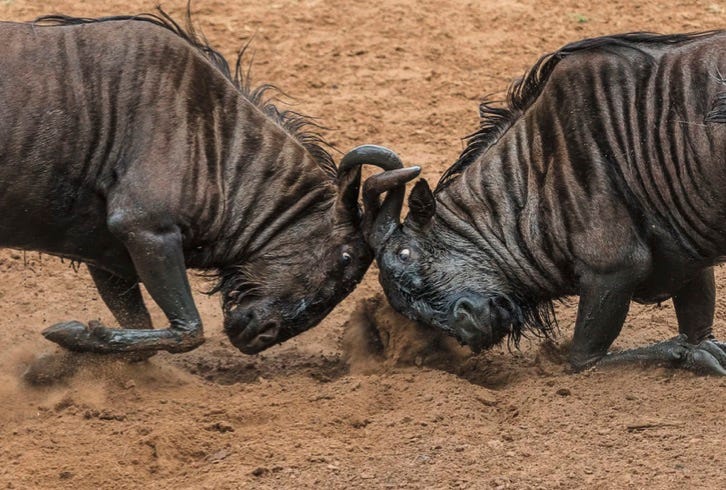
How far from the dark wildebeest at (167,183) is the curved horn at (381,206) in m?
0.10

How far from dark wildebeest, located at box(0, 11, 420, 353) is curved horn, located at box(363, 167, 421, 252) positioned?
10cm

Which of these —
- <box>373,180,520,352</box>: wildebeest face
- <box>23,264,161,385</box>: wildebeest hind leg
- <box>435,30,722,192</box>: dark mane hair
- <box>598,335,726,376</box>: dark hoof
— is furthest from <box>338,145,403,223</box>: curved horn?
<box>598,335,726,376</box>: dark hoof

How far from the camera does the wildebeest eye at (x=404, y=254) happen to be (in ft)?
25.8

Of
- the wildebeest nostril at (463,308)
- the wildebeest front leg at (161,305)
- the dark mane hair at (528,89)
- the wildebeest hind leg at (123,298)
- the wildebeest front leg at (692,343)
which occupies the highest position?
the dark mane hair at (528,89)

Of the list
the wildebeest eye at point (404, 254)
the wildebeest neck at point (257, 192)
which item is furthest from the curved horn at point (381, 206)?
the wildebeest neck at point (257, 192)

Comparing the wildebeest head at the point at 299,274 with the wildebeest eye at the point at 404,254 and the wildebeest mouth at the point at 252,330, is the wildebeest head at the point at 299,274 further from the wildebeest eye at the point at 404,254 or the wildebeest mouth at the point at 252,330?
the wildebeest eye at the point at 404,254

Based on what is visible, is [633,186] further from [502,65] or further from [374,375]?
[502,65]

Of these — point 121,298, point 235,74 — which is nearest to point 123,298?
point 121,298

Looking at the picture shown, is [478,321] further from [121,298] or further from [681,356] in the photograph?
[121,298]

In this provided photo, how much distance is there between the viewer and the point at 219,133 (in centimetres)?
784

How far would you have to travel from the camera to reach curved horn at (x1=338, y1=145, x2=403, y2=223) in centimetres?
774

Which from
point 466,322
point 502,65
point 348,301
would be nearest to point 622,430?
point 466,322

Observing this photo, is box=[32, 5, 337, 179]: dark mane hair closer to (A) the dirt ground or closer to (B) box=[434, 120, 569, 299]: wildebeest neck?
(B) box=[434, 120, 569, 299]: wildebeest neck

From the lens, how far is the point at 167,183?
7.52 metres
